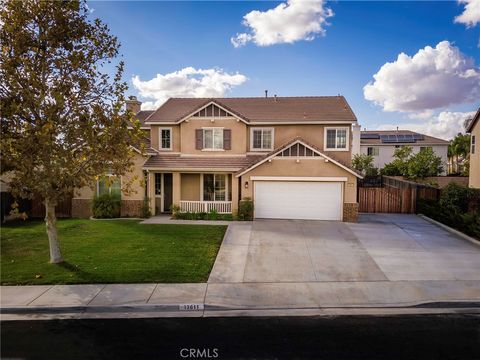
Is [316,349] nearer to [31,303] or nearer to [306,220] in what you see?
[31,303]

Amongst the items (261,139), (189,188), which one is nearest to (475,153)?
(261,139)

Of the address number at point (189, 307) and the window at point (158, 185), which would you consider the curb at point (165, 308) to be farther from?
the window at point (158, 185)

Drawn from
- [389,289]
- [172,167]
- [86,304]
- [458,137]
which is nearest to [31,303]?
[86,304]

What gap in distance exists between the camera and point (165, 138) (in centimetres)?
2039

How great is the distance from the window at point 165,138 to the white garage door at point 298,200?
21.1 feet

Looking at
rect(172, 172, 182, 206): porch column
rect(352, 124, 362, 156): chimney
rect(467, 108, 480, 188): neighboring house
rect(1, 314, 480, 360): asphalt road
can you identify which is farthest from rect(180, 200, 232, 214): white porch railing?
rect(352, 124, 362, 156): chimney

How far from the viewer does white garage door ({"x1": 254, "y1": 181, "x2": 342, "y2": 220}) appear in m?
17.3

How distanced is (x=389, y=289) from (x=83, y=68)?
35.4 ft

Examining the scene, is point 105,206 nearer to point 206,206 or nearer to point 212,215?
point 206,206

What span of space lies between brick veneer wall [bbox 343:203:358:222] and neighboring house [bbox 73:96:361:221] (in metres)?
0.05

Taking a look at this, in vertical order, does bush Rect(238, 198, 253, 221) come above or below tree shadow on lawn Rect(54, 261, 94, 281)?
above

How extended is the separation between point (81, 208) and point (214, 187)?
7.91 metres

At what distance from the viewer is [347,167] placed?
1680cm

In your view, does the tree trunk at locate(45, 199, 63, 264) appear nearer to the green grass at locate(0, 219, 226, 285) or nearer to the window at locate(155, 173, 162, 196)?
the green grass at locate(0, 219, 226, 285)
